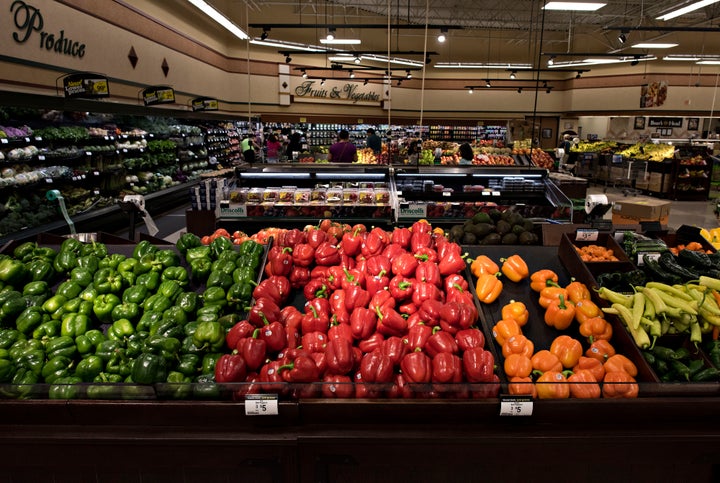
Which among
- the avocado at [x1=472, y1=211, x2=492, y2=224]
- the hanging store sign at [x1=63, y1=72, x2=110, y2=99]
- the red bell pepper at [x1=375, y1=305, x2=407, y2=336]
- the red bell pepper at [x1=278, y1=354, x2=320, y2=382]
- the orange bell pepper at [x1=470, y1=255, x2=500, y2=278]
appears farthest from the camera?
the hanging store sign at [x1=63, y1=72, x2=110, y2=99]

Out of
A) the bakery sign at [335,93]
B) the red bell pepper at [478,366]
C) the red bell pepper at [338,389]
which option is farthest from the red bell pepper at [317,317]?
the bakery sign at [335,93]

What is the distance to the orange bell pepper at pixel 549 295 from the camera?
2508 millimetres

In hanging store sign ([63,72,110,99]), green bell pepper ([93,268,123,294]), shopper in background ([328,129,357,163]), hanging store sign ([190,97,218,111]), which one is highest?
hanging store sign ([190,97,218,111])

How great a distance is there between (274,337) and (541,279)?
5.22 ft

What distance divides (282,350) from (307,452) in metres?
0.51

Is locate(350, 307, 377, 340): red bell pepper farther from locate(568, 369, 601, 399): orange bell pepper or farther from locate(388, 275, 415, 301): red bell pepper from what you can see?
locate(568, 369, 601, 399): orange bell pepper

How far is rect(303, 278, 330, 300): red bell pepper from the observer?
2557 millimetres

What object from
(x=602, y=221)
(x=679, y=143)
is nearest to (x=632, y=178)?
(x=679, y=143)

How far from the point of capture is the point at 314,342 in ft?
7.00

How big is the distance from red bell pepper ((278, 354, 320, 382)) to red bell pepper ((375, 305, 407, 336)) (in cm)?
45

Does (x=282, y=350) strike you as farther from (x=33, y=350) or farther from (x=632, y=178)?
(x=632, y=178)

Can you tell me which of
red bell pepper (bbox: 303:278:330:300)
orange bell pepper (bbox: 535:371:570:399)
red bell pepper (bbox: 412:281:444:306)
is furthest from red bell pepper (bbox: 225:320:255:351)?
orange bell pepper (bbox: 535:371:570:399)

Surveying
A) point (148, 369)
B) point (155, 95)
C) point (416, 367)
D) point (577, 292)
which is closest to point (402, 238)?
point (577, 292)

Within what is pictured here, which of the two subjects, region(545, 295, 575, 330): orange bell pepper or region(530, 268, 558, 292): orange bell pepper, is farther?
region(530, 268, 558, 292): orange bell pepper
